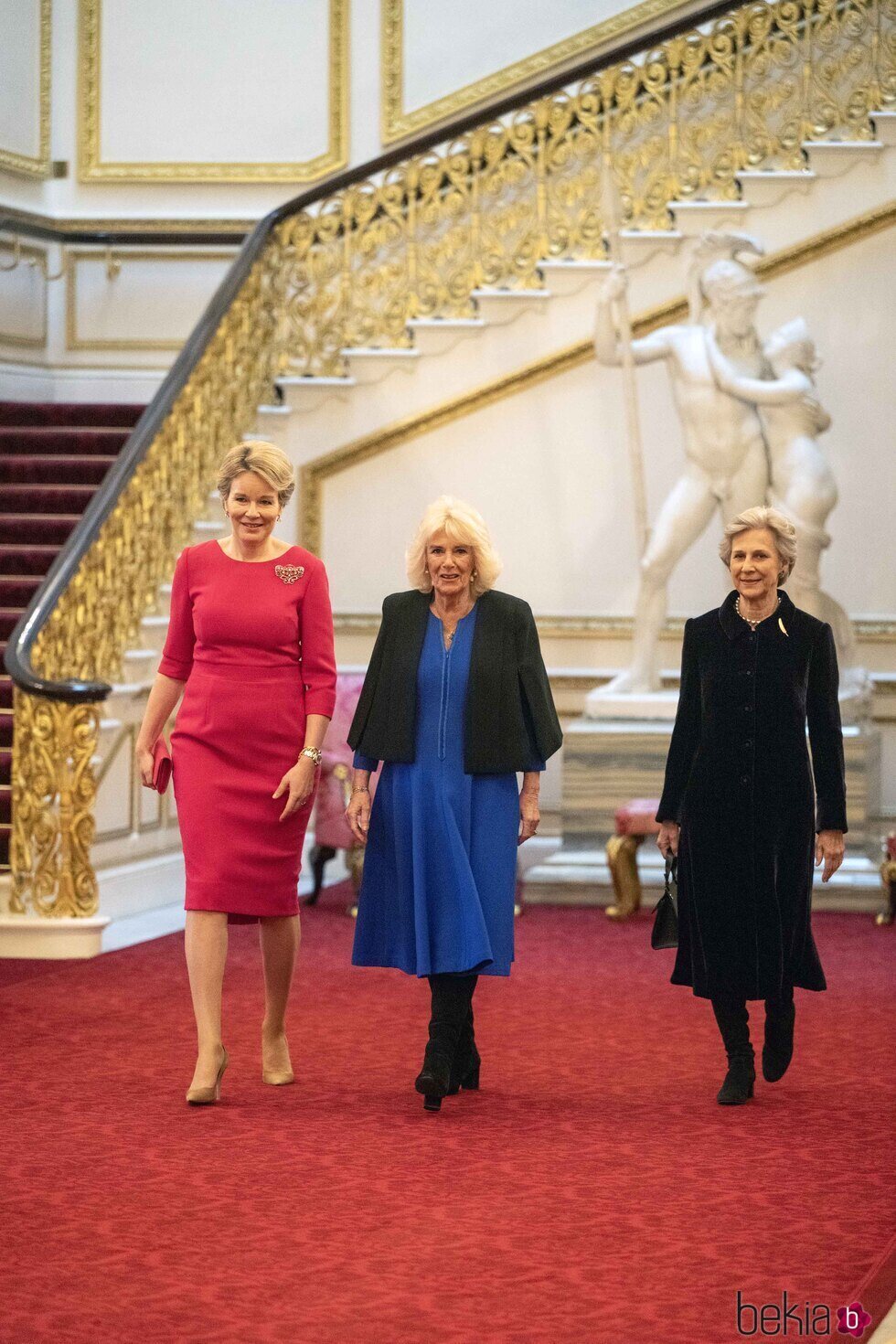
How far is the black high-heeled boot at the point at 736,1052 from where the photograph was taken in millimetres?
4590

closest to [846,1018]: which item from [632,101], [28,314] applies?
[632,101]

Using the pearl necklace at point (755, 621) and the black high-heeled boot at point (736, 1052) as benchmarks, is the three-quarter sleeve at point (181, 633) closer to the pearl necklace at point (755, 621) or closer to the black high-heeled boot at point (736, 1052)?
the pearl necklace at point (755, 621)

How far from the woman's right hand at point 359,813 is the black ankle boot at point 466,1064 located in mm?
494

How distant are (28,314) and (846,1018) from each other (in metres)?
6.73

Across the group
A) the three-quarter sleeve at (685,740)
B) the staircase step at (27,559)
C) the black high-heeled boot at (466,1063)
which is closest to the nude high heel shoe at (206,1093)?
the black high-heeled boot at (466,1063)

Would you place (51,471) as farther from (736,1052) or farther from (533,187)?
(736,1052)

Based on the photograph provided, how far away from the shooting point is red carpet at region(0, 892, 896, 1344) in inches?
123

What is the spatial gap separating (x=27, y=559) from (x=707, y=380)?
121 inches

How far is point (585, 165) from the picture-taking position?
929 centimetres

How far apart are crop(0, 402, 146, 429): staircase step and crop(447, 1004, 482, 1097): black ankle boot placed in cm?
585

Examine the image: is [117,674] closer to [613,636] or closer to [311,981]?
[311,981]

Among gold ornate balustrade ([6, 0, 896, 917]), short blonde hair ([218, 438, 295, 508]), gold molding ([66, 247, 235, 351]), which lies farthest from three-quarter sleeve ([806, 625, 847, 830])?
gold molding ([66, 247, 235, 351])

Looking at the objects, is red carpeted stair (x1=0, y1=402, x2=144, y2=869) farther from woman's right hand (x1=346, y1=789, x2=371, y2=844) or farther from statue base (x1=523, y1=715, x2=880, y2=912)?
woman's right hand (x1=346, y1=789, x2=371, y2=844)

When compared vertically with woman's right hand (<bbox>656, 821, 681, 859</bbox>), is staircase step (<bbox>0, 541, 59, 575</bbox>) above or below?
above
